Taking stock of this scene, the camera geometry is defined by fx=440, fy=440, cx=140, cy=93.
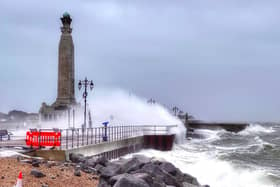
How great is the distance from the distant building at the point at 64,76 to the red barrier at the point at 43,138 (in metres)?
36.7

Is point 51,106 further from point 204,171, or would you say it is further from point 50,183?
point 50,183

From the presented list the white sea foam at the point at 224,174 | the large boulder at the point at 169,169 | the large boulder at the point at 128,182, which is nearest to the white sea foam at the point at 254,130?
the white sea foam at the point at 224,174

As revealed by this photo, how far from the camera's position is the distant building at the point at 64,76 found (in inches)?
2074

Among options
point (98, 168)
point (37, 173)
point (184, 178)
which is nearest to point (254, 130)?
point (184, 178)

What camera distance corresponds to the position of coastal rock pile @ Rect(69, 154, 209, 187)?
29.0 ft

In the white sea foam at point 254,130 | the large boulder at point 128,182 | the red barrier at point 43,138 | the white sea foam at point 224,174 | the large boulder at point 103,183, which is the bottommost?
the white sea foam at point 254,130

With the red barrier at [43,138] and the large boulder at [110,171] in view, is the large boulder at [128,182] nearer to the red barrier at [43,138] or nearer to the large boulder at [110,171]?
the large boulder at [110,171]

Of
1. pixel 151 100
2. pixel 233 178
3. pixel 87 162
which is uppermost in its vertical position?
pixel 151 100

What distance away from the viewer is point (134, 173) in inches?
423

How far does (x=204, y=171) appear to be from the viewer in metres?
19.7

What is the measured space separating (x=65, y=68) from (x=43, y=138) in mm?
38159

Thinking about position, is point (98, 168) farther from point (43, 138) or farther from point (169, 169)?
point (43, 138)

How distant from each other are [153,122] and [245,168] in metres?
28.1

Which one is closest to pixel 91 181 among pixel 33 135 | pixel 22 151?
pixel 22 151
